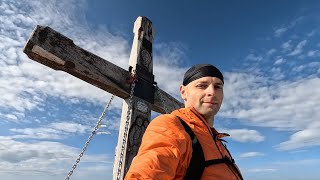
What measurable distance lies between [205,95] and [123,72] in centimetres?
323

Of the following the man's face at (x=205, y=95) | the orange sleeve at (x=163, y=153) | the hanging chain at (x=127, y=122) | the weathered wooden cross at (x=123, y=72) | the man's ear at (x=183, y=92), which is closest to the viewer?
the orange sleeve at (x=163, y=153)

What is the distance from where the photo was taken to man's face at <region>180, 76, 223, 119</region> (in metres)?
2.27

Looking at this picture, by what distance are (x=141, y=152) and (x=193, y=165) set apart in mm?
359

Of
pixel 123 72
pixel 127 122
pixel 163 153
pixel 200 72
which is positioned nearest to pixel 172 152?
pixel 163 153

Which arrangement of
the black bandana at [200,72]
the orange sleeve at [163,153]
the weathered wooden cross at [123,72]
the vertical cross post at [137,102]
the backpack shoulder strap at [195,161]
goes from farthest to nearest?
the vertical cross post at [137,102] → the weathered wooden cross at [123,72] → the black bandana at [200,72] → the backpack shoulder strap at [195,161] → the orange sleeve at [163,153]

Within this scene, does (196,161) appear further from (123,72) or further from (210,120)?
(123,72)

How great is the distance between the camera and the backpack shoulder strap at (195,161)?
1.74m

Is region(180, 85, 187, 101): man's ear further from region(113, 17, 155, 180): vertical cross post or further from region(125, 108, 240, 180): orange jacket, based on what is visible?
Answer: region(113, 17, 155, 180): vertical cross post

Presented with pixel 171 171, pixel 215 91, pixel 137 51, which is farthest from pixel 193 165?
pixel 137 51

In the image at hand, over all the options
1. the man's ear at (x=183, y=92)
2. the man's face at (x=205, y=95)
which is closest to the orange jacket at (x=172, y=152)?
the man's face at (x=205, y=95)

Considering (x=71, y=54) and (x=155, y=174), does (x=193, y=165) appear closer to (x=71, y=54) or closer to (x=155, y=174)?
(x=155, y=174)

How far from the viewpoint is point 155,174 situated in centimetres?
148

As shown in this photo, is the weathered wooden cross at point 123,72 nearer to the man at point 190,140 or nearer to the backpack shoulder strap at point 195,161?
the man at point 190,140

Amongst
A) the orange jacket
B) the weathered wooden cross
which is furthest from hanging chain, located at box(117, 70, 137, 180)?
the orange jacket
